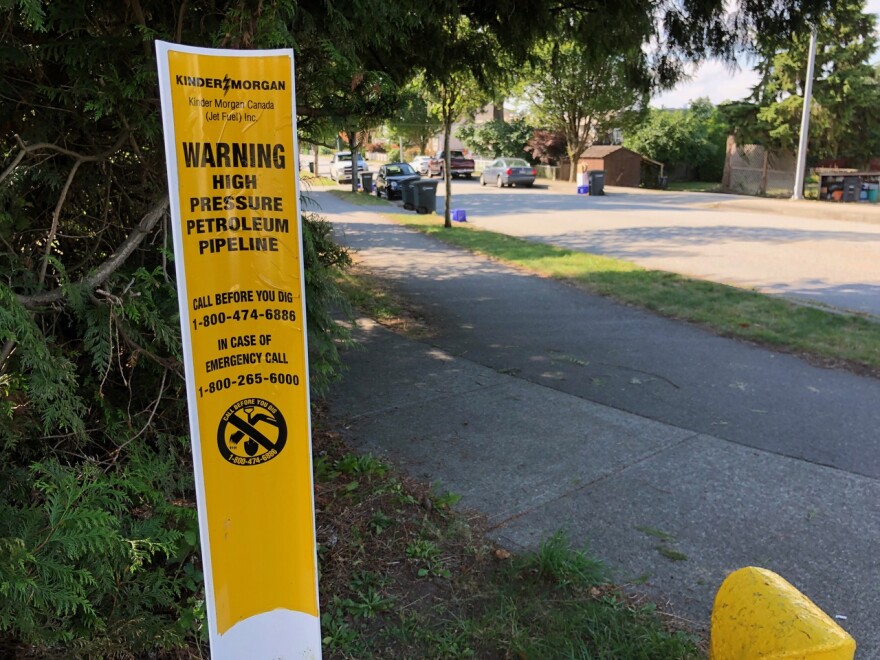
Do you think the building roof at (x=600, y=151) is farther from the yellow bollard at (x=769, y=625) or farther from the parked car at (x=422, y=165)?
the yellow bollard at (x=769, y=625)

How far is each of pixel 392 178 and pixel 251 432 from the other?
26429 mm

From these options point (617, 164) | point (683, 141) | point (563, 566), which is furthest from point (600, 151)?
point (563, 566)

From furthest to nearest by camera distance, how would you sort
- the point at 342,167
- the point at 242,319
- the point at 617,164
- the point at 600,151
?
the point at 342,167 → the point at 600,151 → the point at 617,164 → the point at 242,319

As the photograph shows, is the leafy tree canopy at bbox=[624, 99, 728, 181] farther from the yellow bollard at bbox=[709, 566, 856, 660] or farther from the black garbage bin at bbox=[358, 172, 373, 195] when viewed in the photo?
the yellow bollard at bbox=[709, 566, 856, 660]

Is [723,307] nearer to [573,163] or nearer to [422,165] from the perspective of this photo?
[573,163]

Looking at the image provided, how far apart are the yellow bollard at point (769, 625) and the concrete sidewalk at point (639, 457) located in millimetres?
622

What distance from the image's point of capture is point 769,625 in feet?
7.04

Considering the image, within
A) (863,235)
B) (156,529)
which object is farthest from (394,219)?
(156,529)

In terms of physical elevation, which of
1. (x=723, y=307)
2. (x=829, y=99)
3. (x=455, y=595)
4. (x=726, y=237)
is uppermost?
(x=829, y=99)

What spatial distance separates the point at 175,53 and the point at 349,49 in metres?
1.41

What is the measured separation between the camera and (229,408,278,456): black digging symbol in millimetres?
2057

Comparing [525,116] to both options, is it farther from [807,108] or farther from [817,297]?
[817,297]

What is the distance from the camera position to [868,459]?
4.37 meters

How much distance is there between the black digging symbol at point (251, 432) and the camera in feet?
6.75
